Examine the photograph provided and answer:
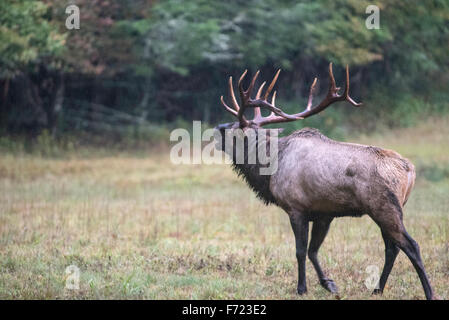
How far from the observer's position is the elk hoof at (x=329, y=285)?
7180mm

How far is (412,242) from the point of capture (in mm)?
6406

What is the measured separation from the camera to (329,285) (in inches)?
285

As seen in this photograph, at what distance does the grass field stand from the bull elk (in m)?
0.55

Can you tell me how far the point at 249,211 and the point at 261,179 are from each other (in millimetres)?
5137

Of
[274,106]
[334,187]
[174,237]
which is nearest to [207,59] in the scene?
[174,237]

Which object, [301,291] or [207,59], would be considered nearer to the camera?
[301,291]

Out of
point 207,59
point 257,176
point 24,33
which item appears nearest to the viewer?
point 257,176

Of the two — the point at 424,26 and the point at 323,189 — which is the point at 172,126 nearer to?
the point at 424,26

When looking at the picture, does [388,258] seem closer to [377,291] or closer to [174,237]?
[377,291]

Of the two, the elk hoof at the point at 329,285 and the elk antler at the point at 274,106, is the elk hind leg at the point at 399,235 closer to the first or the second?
the elk hoof at the point at 329,285

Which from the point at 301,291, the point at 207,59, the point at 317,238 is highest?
the point at 207,59

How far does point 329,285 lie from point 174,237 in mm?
3867

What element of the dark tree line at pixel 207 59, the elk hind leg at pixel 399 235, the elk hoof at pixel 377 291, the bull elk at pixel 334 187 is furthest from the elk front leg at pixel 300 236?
the dark tree line at pixel 207 59
